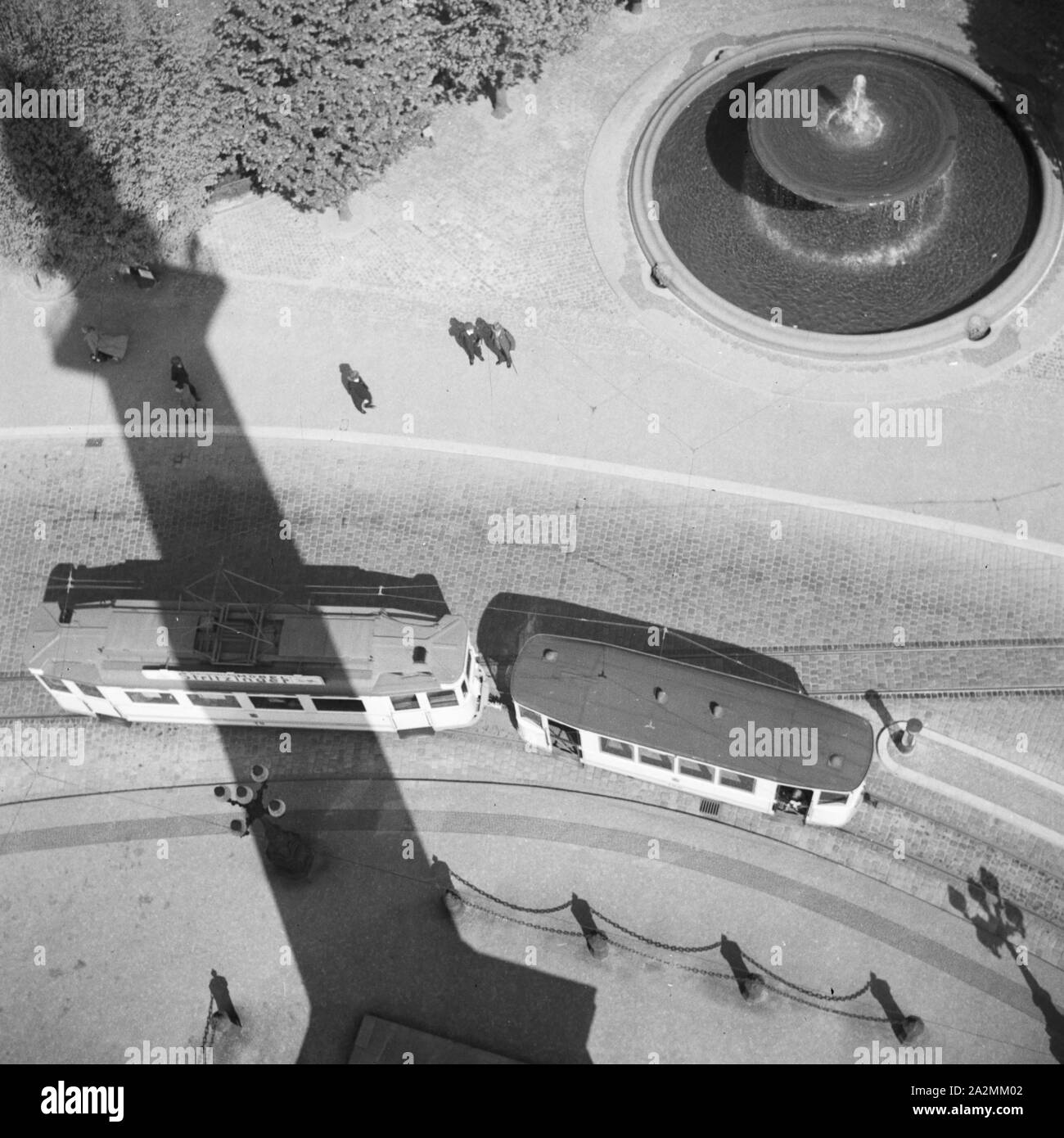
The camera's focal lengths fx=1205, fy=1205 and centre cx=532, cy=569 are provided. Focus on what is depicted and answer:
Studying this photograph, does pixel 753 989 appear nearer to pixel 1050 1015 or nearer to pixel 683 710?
pixel 683 710

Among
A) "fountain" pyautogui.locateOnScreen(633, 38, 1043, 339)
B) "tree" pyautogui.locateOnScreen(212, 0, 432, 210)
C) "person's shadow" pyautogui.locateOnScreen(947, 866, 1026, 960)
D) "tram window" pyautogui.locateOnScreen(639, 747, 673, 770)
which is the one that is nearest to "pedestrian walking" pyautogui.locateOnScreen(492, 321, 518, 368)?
"fountain" pyautogui.locateOnScreen(633, 38, 1043, 339)

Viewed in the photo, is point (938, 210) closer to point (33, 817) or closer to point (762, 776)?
point (762, 776)

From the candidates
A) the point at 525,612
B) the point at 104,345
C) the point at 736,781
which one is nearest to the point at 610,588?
the point at 525,612

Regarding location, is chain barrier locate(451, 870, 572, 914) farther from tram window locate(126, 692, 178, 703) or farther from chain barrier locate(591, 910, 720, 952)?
tram window locate(126, 692, 178, 703)

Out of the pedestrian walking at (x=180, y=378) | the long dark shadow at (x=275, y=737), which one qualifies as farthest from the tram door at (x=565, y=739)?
the pedestrian walking at (x=180, y=378)

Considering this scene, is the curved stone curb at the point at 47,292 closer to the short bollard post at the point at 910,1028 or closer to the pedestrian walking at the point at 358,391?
the pedestrian walking at the point at 358,391
